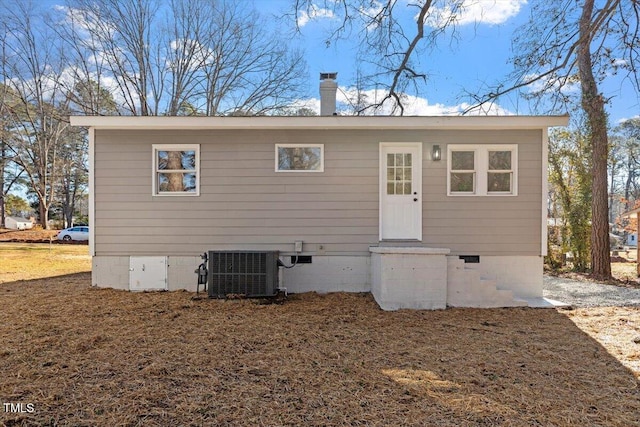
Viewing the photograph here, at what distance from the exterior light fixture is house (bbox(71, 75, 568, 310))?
2cm

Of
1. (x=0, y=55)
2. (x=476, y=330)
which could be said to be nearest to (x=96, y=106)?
(x=0, y=55)

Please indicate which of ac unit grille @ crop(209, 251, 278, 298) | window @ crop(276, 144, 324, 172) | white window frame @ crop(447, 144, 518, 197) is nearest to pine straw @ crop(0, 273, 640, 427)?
ac unit grille @ crop(209, 251, 278, 298)

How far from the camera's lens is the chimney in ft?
21.1

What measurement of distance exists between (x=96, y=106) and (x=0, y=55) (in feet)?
20.2

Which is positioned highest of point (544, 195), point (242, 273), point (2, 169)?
point (2, 169)

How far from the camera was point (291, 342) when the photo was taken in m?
3.54

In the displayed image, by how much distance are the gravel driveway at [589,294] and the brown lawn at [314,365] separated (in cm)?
59

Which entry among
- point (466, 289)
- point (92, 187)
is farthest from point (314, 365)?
point (92, 187)

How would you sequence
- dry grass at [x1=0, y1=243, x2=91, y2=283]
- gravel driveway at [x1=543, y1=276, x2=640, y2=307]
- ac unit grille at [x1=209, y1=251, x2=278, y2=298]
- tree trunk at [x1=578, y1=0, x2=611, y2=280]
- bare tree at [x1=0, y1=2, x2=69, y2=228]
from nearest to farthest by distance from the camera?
ac unit grille at [x1=209, y1=251, x2=278, y2=298]
gravel driveway at [x1=543, y1=276, x2=640, y2=307]
tree trunk at [x1=578, y1=0, x2=611, y2=280]
dry grass at [x1=0, y1=243, x2=91, y2=283]
bare tree at [x1=0, y1=2, x2=69, y2=228]

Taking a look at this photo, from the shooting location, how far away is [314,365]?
9.74 feet

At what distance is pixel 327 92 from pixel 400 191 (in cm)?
227

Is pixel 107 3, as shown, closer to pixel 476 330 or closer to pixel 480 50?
pixel 480 50

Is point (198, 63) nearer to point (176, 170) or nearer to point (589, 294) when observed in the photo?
point (176, 170)

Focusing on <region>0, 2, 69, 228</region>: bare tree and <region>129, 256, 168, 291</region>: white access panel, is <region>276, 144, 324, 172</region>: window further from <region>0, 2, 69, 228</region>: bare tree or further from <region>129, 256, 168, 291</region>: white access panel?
<region>0, 2, 69, 228</region>: bare tree
